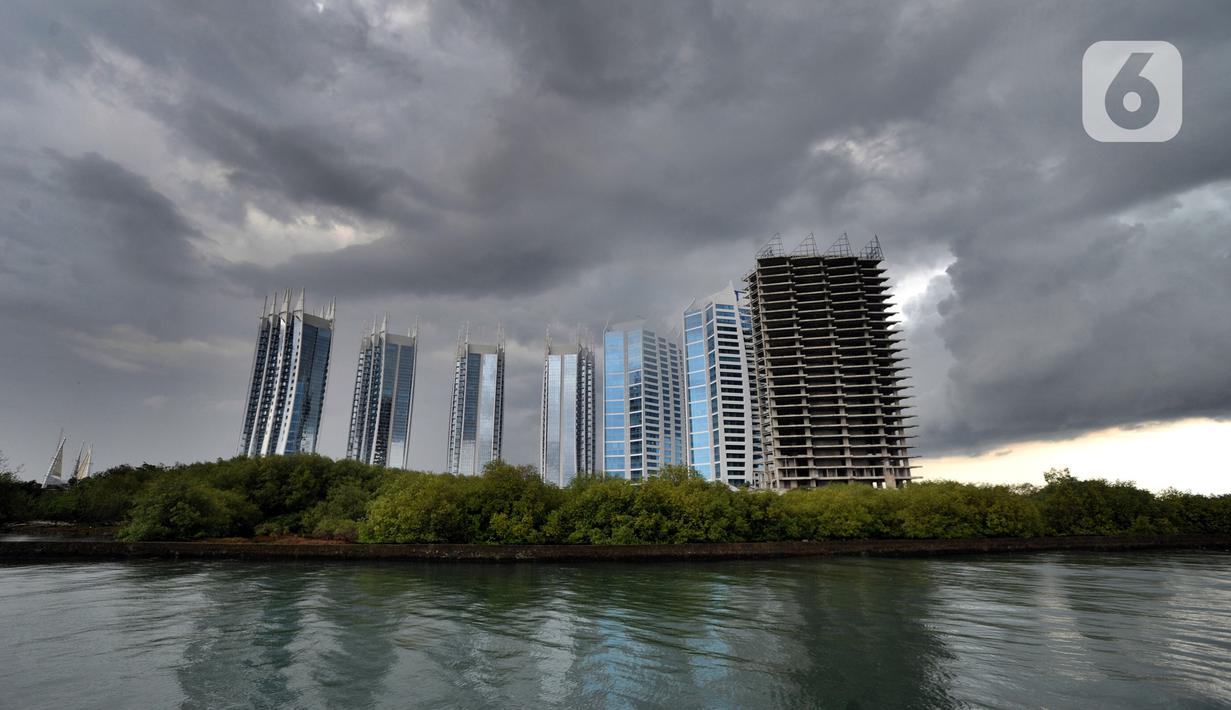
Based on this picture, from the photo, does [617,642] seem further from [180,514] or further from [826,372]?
[826,372]

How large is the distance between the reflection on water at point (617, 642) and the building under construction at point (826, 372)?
92.4 m

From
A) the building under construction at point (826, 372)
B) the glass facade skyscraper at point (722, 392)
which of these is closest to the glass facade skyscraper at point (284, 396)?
the glass facade skyscraper at point (722, 392)

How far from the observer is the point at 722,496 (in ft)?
207

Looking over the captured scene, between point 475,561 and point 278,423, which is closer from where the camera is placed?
point 475,561

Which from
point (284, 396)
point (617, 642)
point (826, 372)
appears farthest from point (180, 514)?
point (284, 396)

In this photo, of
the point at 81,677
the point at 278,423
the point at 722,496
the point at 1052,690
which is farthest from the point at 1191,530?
the point at 278,423

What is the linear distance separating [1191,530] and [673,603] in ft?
273

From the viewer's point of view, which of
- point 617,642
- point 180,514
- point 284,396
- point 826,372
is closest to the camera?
point 617,642

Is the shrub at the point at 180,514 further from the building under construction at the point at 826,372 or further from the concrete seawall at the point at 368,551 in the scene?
the building under construction at the point at 826,372

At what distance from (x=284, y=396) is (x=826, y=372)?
Answer: 17764cm

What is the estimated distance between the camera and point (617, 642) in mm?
20938

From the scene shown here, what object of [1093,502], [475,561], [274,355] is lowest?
[475,561]

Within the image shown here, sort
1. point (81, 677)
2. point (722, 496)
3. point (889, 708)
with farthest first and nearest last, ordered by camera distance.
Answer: point (722, 496), point (81, 677), point (889, 708)

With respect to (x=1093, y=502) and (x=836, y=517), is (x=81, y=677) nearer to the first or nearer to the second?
(x=836, y=517)
